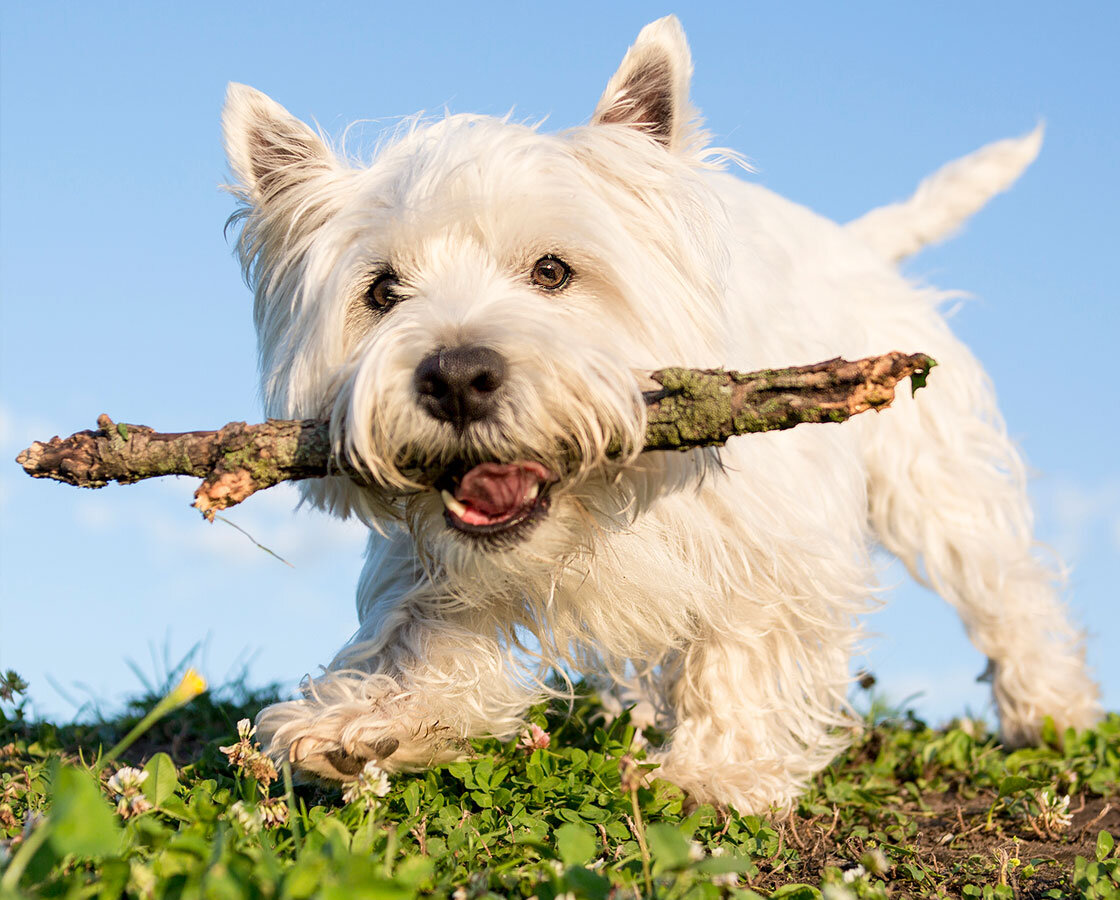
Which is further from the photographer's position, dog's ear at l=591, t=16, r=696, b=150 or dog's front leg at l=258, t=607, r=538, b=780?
dog's ear at l=591, t=16, r=696, b=150

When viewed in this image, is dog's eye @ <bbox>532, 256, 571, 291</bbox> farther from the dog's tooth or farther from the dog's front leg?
the dog's front leg

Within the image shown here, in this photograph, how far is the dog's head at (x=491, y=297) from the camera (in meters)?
2.84

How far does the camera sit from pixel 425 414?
2814 mm

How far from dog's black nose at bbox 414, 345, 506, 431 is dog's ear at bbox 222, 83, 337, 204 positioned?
4.12 ft

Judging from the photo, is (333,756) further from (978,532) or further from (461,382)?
(978,532)

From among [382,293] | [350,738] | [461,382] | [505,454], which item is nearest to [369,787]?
[350,738]

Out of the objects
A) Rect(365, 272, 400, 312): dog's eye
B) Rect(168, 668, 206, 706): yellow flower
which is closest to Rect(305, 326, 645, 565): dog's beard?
Rect(365, 272, 400, 312): dog's eye

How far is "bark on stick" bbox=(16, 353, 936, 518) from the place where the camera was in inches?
109

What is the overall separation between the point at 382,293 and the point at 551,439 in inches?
32.9

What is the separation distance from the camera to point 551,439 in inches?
113

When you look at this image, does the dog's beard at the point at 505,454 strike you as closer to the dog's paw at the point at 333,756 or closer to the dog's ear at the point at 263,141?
the dog's paw at the point at 333,756

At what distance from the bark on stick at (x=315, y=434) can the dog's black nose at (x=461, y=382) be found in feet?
1.11

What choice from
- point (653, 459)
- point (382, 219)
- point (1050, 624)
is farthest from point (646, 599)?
point (1050, 624)

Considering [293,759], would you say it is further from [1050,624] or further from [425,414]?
[1050,624]
